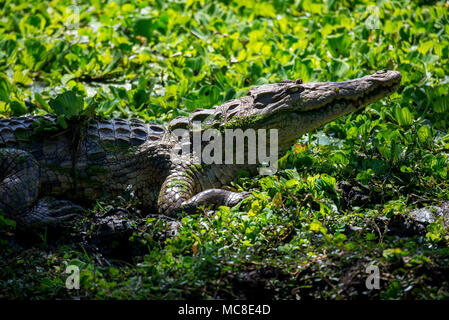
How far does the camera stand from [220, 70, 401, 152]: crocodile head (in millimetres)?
4961

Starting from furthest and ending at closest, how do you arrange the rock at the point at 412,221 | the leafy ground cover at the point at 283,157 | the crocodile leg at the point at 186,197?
the crocodile leg at the point at 186,197, the rock at the point at 412,221, the leafy ground cover at the point at 283,157

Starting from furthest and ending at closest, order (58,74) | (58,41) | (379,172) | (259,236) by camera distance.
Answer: (58,41) → (58,74) → (379,172) → (259,236)

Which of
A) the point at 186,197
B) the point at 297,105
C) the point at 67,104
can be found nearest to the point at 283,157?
the point at 297,105

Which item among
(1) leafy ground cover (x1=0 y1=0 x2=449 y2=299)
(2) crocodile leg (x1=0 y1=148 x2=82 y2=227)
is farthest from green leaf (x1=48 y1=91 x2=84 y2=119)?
(2) crocodile leg (x1=0 y1=148 x2=82 y2=227)

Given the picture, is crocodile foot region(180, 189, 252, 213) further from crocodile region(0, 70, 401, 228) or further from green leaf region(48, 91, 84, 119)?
green leaf region(48, 91, 84, 119)

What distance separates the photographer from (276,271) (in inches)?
145

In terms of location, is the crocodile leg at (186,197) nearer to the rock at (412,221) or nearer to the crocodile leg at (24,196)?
the crocodile leg at (24,196)

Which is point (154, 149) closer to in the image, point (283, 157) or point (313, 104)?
point (283, 157)

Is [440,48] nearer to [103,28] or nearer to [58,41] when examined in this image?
[103,28]

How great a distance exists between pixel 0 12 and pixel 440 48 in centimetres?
596

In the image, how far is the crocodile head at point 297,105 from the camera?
4.96 metres

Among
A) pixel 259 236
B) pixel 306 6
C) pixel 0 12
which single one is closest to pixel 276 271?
pixel 259 236

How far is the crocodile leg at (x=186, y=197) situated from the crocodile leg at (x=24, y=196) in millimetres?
711

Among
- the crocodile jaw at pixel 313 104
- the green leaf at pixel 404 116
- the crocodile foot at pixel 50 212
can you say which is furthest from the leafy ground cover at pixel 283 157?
the crocodile jaw at pixel 313 104
